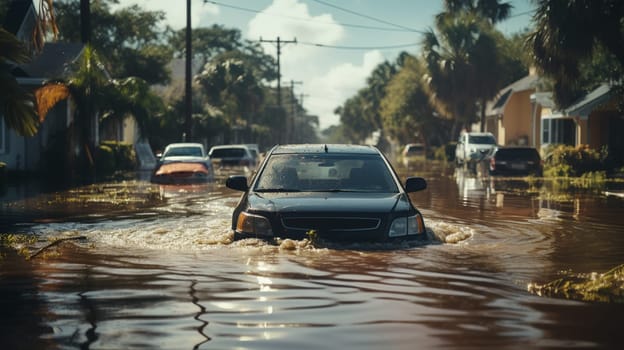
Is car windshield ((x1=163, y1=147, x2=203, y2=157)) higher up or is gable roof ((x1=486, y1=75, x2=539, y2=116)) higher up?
gable roof ((x1=486, y1=75, x2=539, y2=116))

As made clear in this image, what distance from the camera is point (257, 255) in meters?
10.7

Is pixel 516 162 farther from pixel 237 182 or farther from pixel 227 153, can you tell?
pixel 237 182

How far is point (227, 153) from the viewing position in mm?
42969

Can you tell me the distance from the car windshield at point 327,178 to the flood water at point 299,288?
0.92 metres

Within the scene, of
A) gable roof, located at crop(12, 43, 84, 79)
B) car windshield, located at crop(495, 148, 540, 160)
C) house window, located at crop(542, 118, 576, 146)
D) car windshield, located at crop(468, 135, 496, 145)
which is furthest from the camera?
car windshield, located at crop(468, 135, 496, 145)

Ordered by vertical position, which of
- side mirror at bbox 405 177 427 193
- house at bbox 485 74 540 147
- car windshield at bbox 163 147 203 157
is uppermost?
house at bbox 485 74 540 147

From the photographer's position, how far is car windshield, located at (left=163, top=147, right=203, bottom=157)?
33125 mm

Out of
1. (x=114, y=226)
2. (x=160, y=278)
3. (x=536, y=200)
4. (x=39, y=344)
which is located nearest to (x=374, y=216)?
(x=160, y=278)

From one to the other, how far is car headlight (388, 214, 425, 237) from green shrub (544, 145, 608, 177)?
27.1m

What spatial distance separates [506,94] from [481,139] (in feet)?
51.1

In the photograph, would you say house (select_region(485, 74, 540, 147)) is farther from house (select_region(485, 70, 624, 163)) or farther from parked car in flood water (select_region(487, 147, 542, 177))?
parked car in flood water (select_region(487, 147, 542, 177))

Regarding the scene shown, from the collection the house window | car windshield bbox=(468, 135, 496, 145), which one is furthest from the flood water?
car windshield bbox=(468, 135, 496, 145)

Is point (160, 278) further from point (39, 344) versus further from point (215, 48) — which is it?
point (215, 48)

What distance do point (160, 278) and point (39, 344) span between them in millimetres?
3020
